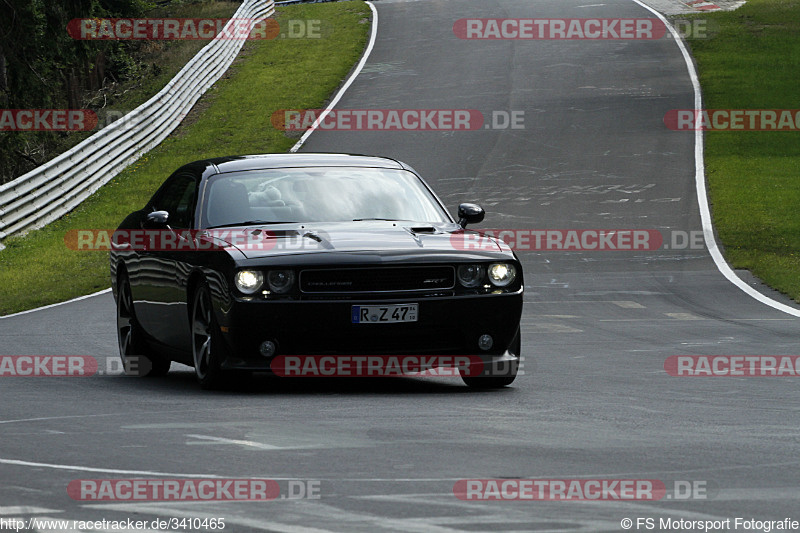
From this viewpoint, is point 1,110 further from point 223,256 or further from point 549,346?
point 223,256

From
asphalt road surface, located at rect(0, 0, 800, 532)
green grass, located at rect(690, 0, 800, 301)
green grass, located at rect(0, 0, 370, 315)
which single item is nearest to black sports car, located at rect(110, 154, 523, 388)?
asphalt road surface, located at rect(0, 0, 800, 532)

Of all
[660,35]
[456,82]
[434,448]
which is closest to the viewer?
[434,448]

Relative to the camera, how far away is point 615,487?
5742 mm

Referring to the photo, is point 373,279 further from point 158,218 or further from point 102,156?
point 102,156

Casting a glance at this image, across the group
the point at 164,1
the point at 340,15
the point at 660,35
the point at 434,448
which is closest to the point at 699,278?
the point at 434,448

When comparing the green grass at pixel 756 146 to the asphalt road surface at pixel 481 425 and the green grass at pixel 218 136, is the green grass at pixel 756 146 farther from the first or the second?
the green grass at pixel 218 136

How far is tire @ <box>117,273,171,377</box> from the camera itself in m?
11.1

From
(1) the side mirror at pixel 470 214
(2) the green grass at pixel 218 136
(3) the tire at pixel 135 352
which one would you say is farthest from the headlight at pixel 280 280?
(2) the green grass at pixel 218 136

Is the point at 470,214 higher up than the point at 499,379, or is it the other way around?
the point at 470,214

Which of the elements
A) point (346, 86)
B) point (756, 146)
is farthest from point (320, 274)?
point (346, 86)

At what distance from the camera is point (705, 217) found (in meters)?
24.8

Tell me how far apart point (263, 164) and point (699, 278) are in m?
10.5

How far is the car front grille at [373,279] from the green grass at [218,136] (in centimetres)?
943

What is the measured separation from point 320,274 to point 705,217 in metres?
16.9
